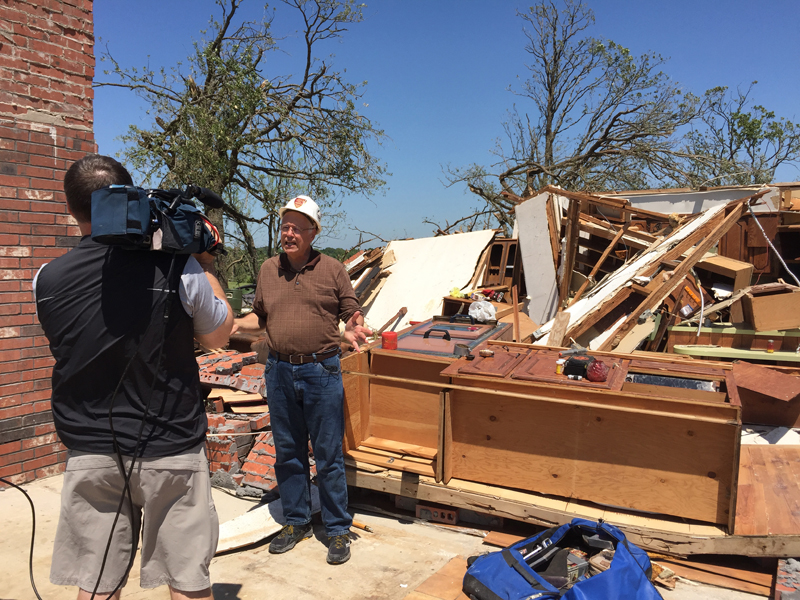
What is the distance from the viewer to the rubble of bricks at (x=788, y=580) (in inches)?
107

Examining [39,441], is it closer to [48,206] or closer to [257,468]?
[257,468]

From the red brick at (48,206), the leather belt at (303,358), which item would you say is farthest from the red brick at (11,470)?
the leather belt at (303,358)

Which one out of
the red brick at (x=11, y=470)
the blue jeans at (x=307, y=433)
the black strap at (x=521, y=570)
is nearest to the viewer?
the black strap at (x=521, y=570)

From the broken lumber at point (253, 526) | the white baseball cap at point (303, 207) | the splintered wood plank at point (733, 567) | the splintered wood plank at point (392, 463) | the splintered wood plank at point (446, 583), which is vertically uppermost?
the white baseball cap at point (303, 207)

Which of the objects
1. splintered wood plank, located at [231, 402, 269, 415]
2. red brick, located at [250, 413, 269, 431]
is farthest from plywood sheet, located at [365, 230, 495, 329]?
red brick, located at [250, 413, 269, 431]

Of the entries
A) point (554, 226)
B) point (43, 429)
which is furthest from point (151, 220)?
point (554, 226)

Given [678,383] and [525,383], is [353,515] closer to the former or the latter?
[525,383]

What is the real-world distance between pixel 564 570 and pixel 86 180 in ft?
9.27

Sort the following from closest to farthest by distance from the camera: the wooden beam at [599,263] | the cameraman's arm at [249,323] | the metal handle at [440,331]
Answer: the cameraman's arm at [249,323], the metal handle at [440,331], the wooden beam at [599,263]

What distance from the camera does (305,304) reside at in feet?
11.1

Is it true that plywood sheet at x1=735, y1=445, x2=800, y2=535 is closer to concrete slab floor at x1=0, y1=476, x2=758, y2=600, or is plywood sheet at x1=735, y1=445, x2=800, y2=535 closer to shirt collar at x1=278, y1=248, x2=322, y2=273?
concrete slab floor at x1=0, y1=476, x2=758, y2=600

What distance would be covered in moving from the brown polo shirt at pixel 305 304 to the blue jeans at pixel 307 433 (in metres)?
0.14

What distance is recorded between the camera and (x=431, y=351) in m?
4.14

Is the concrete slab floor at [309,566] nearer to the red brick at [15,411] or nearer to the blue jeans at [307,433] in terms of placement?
the blue jeans at [307,433]
